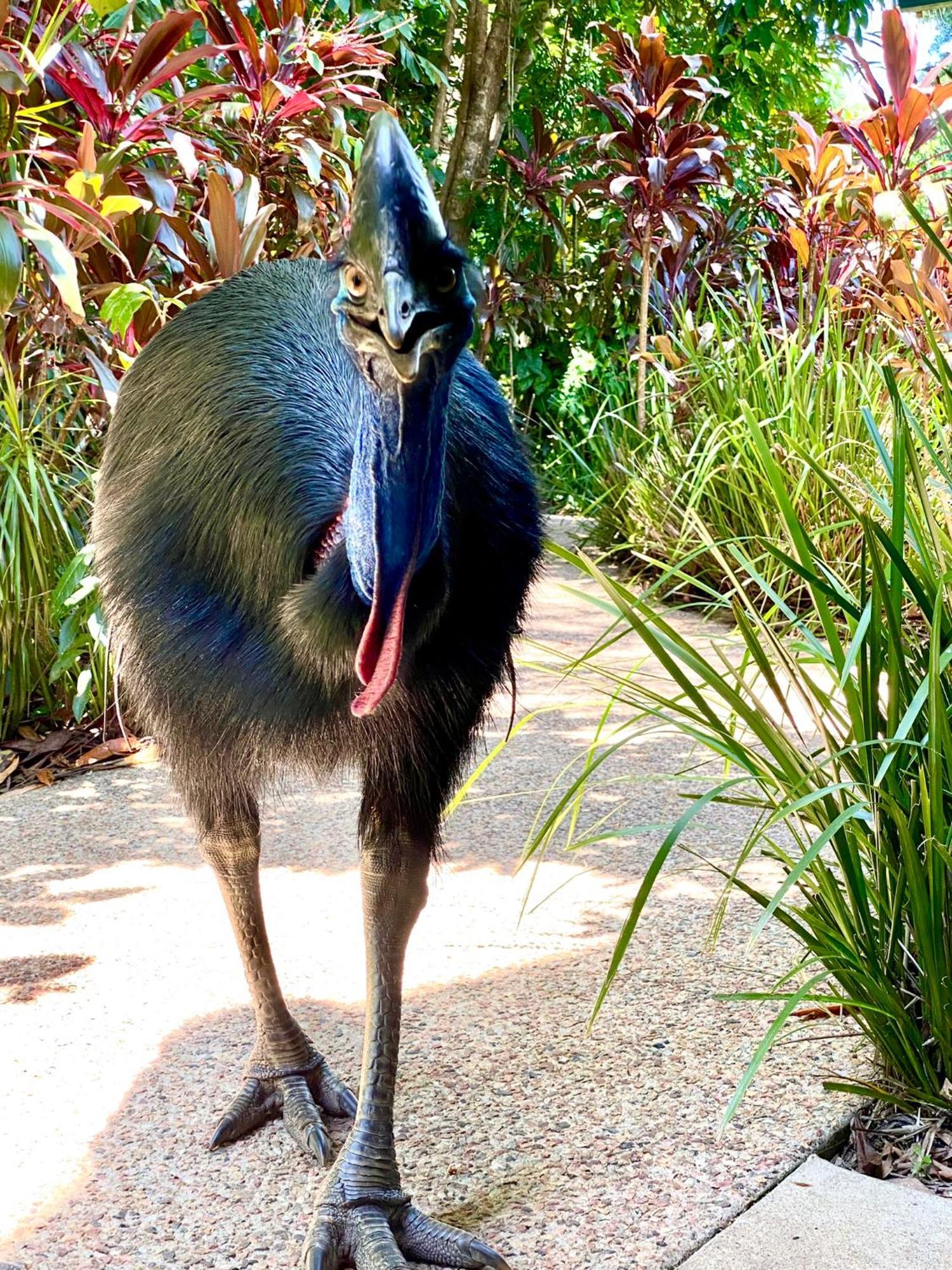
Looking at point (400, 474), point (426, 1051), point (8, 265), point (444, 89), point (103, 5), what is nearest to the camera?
point (400, 474)

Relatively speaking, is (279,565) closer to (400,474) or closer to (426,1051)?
(400,474)

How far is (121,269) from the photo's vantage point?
3.74 meters

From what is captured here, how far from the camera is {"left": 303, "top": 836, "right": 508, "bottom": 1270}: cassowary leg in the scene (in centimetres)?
173

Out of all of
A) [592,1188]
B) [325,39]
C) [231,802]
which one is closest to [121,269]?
[325,39]

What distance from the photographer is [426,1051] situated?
2.28m

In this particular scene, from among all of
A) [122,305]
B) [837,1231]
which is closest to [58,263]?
[122,305]

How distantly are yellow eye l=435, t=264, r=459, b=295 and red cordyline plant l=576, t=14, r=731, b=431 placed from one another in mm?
4669

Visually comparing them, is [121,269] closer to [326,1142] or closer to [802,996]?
[326,1142]

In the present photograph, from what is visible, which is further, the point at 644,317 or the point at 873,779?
the point at 644,317

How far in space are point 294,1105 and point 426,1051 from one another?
0.28 metres

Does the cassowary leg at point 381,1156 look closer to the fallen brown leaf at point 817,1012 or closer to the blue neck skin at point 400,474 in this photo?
the blue neck skin at point 400,474

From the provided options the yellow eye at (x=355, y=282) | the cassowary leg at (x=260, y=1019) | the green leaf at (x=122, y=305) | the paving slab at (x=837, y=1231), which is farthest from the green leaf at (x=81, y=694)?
the yellow eye at (x=355, y=282)

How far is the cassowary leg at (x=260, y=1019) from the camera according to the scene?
2098 mm

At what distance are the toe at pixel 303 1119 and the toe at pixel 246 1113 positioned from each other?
0.03 metres
